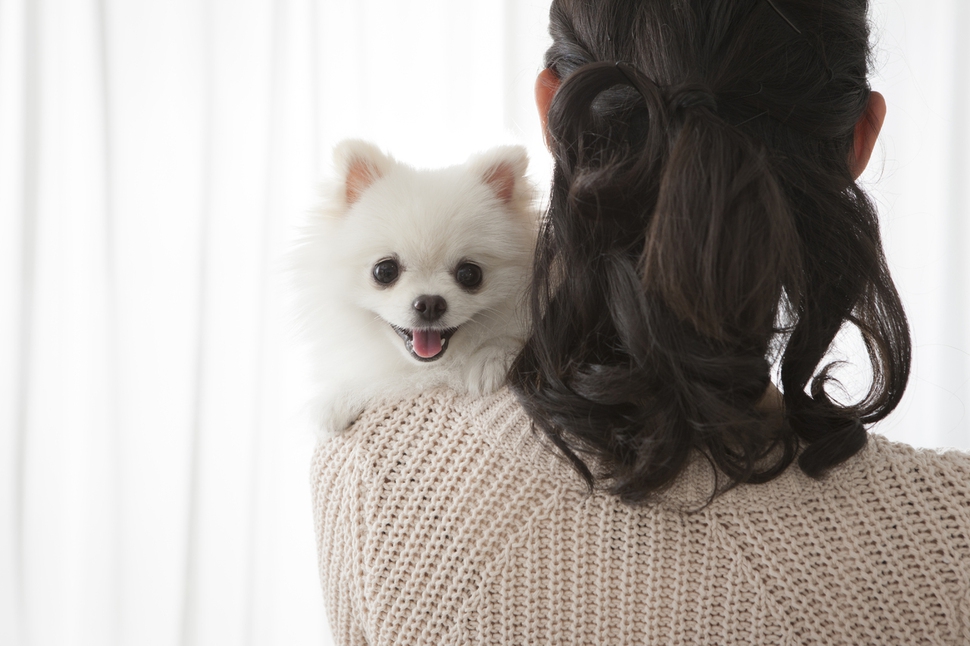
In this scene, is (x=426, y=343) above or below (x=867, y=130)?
below

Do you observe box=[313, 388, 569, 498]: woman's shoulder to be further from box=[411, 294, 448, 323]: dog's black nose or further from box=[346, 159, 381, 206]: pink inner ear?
box=[346, 159, 381, 206]: pink inner ear

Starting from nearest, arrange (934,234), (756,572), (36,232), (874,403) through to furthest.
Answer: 1. (756,572)
2. (874,403)
3. (36,232)
4. (934,234)

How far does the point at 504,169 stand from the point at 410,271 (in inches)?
10.4

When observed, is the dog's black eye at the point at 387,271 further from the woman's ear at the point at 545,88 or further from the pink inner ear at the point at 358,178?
the woman's ear at the point at 545,88

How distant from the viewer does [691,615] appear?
72cm

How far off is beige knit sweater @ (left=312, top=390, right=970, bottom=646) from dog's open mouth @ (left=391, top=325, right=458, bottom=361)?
0.29m

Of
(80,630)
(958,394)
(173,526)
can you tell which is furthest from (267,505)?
(958,394)

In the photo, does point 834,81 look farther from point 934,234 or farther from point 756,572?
point 934,234

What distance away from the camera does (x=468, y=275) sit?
1.17m

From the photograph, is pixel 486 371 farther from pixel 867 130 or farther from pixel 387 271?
pixel 867 130

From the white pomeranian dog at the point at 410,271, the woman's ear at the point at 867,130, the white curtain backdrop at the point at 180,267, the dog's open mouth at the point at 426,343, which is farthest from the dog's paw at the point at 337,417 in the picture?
the white curtain backdrop at the point at 180,267

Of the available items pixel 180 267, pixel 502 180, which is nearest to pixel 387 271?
pixel 502 180

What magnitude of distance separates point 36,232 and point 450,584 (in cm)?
175

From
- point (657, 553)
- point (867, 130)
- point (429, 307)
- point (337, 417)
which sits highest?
point (867, 130)
